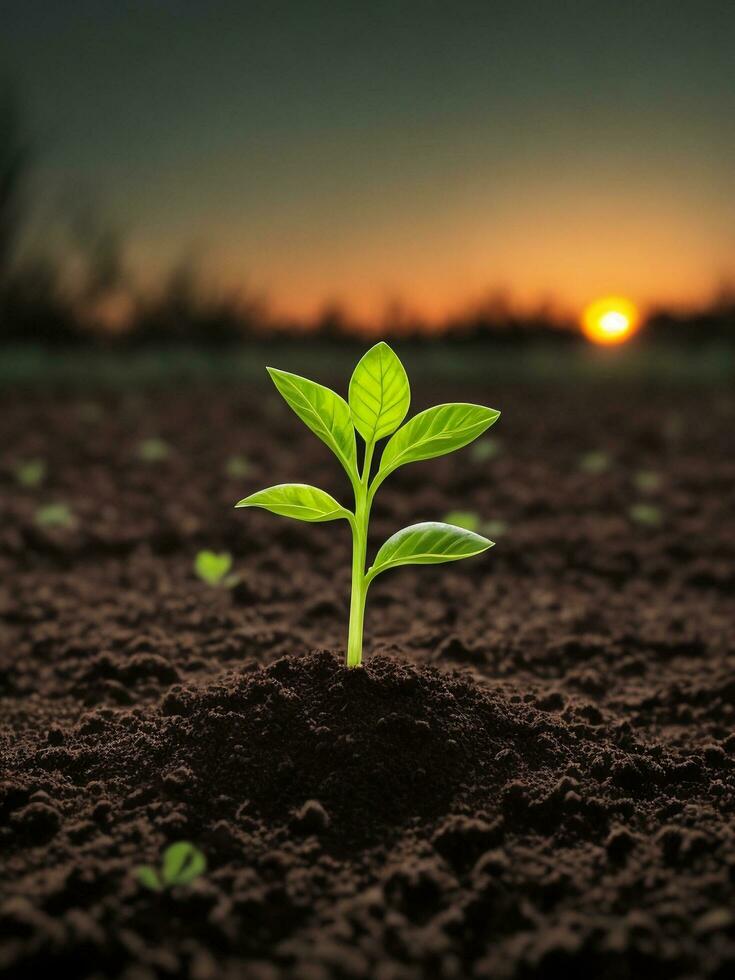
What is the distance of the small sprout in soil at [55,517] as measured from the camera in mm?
3174

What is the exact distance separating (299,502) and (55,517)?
190 centimetres

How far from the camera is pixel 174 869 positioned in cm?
128

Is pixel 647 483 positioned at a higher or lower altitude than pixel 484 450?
lower

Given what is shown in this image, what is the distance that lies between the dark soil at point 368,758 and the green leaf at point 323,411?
418mm

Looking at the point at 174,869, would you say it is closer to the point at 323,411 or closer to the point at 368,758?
the point at 368,758

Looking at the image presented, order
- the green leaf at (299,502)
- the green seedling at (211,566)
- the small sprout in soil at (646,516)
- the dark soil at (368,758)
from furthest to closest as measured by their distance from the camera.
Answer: the small sprout in soil at (646,516), the green seedling at (211,566), the green leaf at (299,502), the dark soil at (368,758)

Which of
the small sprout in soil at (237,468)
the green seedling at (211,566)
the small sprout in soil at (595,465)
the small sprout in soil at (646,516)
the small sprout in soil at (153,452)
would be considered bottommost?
the green seedling at (211,566)

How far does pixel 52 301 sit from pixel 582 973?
7694mm

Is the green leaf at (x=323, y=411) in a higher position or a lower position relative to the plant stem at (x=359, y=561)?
higher

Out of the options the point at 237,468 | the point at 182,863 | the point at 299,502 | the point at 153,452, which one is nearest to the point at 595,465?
the point at 237,468

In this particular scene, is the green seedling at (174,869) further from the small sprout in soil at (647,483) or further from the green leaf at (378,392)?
the small sprout in soil at (647,483)

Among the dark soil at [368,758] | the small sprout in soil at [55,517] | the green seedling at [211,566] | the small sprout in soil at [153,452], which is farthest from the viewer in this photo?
the small sprout in soil at [153,452]

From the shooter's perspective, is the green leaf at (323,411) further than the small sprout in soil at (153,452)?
No

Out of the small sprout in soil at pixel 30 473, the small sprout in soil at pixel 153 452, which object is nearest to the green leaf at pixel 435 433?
the small sprout in soil at pixel 30 473
